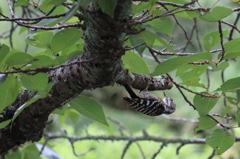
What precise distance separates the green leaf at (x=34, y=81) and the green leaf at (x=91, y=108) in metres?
0.14

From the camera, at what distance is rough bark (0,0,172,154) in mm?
424

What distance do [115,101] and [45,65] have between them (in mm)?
2598

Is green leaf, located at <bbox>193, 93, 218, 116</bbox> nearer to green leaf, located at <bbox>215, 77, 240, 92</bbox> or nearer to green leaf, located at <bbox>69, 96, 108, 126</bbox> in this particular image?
green leaf, located at <bbox>215, 77, 240, 92</bbox>

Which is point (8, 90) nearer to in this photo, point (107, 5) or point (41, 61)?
point (41, 61)

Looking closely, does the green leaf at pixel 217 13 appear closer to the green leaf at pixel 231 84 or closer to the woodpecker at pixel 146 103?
the green leaf at pixel 231 84

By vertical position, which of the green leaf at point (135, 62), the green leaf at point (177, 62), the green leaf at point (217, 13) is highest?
the green leaf at point (217, 13)

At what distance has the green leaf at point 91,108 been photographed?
60cm

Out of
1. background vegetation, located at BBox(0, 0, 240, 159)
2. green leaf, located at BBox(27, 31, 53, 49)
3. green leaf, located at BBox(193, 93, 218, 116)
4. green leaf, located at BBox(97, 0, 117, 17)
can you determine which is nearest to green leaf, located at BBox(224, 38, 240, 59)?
background vegetation, located at BBox(0, 0, 240, 159)

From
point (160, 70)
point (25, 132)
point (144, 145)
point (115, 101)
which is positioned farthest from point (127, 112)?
point (160, 70)

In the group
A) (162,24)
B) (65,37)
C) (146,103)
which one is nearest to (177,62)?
(162,24)

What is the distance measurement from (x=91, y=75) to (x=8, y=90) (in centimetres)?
14

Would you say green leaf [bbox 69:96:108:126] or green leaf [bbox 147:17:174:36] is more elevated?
green leaf [bbox 147:17:174:36]

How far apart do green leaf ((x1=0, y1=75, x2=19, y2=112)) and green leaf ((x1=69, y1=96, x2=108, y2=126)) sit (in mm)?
143

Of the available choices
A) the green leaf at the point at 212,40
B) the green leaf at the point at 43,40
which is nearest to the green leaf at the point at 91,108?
the green leaf at the point at 43,40
